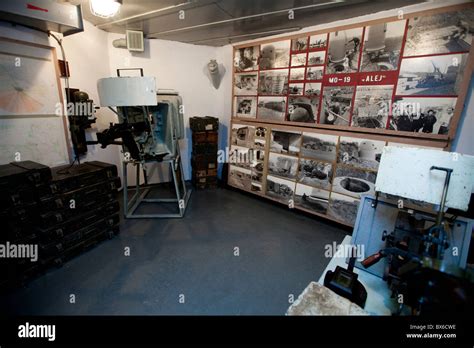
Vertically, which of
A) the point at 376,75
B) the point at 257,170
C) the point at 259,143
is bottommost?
the point at 257,170

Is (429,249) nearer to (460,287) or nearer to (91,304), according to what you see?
(460,287)

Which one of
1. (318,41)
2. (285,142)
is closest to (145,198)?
(285,142)

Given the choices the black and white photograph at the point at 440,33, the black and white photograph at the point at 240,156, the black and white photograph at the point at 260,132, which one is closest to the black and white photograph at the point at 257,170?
the black and white photograph at the point at 240,156

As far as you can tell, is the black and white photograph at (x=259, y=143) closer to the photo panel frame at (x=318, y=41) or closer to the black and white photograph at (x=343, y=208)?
the black and white photograph at (x=343, y=208)

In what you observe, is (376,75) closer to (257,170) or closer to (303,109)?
(303,109)

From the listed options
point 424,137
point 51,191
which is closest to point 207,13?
point 51,191

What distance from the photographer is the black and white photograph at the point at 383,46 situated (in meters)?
2.25

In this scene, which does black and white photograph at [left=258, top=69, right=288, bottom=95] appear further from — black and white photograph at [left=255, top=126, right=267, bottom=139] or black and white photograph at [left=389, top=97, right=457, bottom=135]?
black and white photograph at [left=389, top=97, right=457, bottom=135]

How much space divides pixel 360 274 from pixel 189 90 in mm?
4079

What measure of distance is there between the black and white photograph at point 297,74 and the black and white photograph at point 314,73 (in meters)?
0.07

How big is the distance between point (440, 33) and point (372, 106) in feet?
2.61

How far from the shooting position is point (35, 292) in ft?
6.06

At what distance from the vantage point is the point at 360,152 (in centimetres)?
264

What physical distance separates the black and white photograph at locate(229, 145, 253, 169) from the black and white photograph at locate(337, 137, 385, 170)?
4.93 feet
